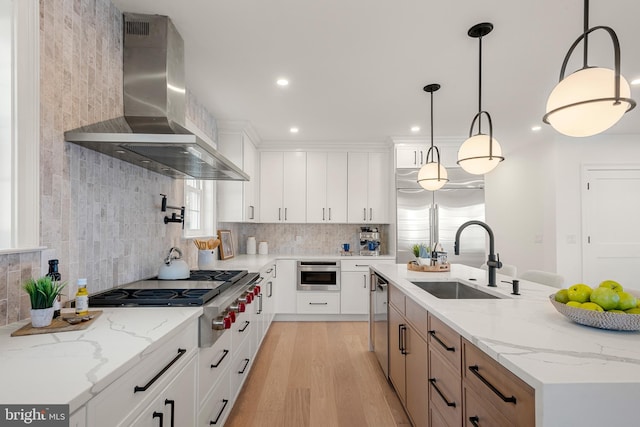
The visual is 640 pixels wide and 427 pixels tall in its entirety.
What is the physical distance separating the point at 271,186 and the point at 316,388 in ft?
9.62

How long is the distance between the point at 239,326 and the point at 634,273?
5.30 metres

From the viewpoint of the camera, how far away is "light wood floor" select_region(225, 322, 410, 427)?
2189 millimetres

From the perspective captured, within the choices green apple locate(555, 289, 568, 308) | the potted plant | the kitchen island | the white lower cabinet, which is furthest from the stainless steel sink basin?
the potted plant

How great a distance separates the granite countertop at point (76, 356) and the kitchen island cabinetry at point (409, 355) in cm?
124

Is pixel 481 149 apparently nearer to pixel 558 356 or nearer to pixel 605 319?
pixel 605 319

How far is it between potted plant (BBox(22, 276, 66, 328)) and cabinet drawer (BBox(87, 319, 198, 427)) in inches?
17.4

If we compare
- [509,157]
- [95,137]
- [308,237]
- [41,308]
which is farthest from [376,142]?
[41,308]

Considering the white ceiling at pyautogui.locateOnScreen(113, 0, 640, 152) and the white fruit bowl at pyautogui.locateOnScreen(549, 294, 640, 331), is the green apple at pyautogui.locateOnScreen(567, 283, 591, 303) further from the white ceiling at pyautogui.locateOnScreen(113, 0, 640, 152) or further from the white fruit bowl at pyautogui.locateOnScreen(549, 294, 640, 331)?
the white ceiling at pyautogui.locateOnScreen(113, 0, 640, 152)

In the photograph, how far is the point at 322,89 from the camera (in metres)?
3.03

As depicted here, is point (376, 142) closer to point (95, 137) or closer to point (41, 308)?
point (95, 137)

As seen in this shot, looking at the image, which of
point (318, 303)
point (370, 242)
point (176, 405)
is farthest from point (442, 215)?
point (176, 405)

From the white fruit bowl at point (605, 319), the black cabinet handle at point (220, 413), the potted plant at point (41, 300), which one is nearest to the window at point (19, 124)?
the potted plant at point (41, 300)

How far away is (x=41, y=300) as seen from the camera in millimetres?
1175

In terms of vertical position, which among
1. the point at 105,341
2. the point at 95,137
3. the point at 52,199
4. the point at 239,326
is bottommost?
the point at 239,326
